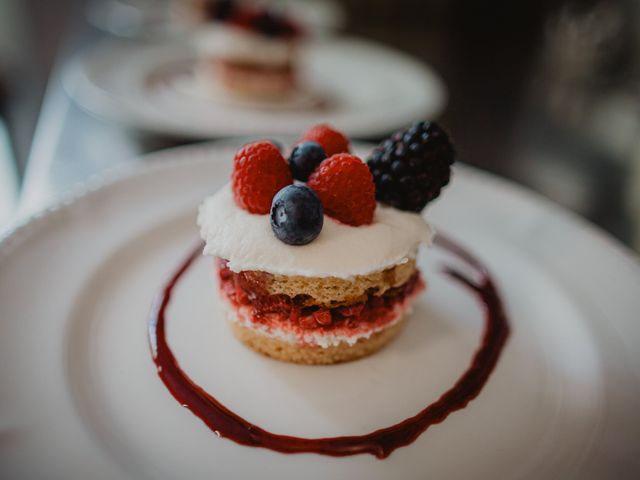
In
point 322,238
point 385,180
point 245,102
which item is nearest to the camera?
point 322,238

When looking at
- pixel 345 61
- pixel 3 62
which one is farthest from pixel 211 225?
pixel 3 62

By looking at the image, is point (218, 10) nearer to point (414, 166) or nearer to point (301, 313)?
point (414, 166)

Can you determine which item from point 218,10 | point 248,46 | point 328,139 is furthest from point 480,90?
point 328,139

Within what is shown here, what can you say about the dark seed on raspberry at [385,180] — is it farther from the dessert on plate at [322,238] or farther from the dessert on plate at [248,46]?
the dessert on plate at [248,46]

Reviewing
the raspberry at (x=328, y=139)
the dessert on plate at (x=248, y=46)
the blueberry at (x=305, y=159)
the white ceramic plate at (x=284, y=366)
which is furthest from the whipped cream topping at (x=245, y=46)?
the blueberry at (x=305, y=159)

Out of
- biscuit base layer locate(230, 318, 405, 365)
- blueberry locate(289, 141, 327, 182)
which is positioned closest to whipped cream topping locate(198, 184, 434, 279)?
blueberry locate(289, 141, 327, 182)

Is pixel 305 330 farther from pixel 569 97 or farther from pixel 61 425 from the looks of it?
pixel 569 97

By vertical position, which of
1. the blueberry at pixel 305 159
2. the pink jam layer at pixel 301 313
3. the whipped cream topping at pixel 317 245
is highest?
the blueberry at pixel 305 159
